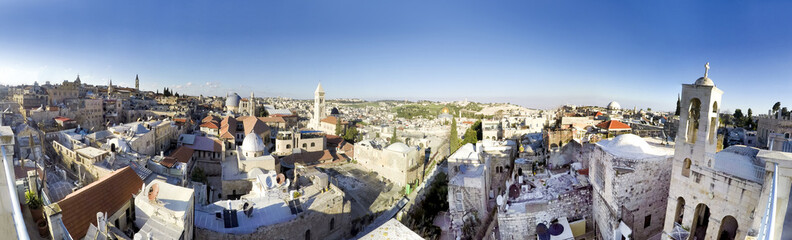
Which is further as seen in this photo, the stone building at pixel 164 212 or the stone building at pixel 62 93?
the stone building at pixel 62 93

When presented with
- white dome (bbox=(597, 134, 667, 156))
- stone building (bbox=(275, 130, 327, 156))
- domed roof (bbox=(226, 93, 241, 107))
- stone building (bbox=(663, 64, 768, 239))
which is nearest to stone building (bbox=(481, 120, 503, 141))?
stone building (bbox=(275, 130, 327, 156))

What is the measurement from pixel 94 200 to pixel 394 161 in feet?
49.8

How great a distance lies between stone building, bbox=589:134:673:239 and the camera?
8.91m

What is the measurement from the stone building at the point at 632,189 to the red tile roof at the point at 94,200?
489 inches

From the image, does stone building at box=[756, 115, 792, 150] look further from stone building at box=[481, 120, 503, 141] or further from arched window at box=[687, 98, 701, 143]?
arched window at box=[687, 98, 701, 143]

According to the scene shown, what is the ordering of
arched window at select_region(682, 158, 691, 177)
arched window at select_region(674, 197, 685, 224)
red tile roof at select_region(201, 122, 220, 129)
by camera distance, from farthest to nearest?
red tile roof at select_region(201, 122, 220, 129) → arched window at select_region(674, 197, 685, 224) → arched window at select_region(682, 158, 691, 177)

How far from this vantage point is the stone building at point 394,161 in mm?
21109

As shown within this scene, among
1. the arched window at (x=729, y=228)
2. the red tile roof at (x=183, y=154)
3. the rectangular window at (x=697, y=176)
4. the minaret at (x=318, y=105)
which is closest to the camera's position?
the rectangular window at (x=697, y=176)

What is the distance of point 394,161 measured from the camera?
21500 millimetres

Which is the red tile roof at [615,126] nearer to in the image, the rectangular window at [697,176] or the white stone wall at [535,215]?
the white stone wall at [535,215]

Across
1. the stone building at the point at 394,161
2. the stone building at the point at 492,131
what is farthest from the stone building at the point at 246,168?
the stone building at the point at 492,131

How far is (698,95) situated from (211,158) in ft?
80.4

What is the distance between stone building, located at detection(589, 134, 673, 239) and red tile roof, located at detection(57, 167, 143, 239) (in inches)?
489

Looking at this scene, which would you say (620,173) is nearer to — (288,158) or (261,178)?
(261,178)
